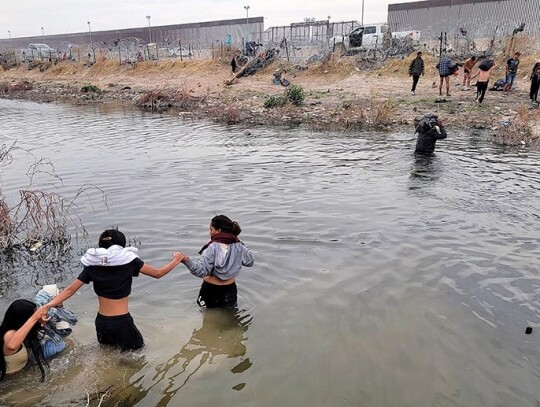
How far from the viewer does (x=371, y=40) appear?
104ft

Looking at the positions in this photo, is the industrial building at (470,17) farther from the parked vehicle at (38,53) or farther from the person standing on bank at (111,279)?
the parked vehicle at (38,53)

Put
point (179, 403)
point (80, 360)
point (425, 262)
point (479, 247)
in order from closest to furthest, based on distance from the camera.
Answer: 1. point (179, 403)
2. point (80, 360)
3. point (425, 262)
4. point (479, 247)

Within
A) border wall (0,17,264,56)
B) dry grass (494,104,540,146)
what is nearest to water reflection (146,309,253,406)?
dry grass (494,104,540,146)

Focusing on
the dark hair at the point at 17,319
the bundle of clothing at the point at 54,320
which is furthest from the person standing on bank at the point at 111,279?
the bundle of clothing at the point at 54,320

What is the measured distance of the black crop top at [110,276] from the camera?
4.22 m

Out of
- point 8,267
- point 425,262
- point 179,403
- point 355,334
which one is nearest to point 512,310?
point 425,262

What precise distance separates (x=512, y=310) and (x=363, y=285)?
1772 millimetres

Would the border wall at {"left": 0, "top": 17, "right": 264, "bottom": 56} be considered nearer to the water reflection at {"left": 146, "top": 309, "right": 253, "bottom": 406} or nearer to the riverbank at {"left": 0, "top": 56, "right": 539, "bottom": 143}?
the riverbank at {"left": 0, "top": 56, "right": 539, "bottom": 143}

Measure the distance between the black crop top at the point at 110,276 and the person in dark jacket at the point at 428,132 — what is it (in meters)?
9.85

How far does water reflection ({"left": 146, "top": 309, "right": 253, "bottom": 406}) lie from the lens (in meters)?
4.42

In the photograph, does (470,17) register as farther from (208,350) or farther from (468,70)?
(208,350)

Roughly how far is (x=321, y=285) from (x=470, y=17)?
37.2m

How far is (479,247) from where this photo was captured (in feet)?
23.6

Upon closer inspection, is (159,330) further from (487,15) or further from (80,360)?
(487,15)
